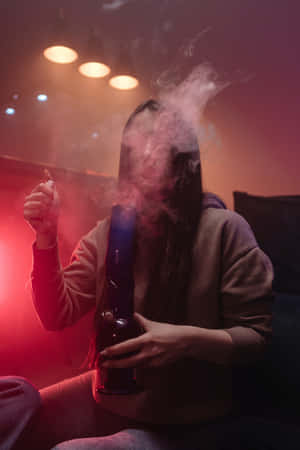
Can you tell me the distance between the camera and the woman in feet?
2.44

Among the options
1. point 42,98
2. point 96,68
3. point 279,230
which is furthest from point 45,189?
point 42,98

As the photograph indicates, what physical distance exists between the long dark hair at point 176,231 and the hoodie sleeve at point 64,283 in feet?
0.28

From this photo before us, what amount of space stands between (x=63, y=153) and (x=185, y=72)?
2503mm

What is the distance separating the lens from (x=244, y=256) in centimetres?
83

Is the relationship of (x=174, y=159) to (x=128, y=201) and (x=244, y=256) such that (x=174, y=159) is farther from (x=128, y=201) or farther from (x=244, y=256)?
(x=244, y=256)

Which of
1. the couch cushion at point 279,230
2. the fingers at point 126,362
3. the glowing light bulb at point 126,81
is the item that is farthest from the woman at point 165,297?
the glowing light bulb at point 126,81

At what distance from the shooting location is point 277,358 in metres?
1.03

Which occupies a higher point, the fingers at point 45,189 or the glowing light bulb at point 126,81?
the glowing light bulb at point 126,81

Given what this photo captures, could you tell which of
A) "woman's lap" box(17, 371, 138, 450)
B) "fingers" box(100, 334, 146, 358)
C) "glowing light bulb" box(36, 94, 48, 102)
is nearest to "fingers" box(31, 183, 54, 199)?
"fingers" box(100, 334, 146, 358)

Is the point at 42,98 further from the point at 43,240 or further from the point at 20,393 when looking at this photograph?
the point at 20,393

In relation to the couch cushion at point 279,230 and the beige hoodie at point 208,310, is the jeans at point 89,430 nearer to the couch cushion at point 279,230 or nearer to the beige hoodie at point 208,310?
the beige hoodie at point 208,310

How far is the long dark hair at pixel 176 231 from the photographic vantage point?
2.81 ft

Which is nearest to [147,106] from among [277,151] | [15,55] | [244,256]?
[244,256]

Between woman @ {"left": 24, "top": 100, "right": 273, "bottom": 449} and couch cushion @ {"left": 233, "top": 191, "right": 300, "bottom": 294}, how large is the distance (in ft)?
1.89
